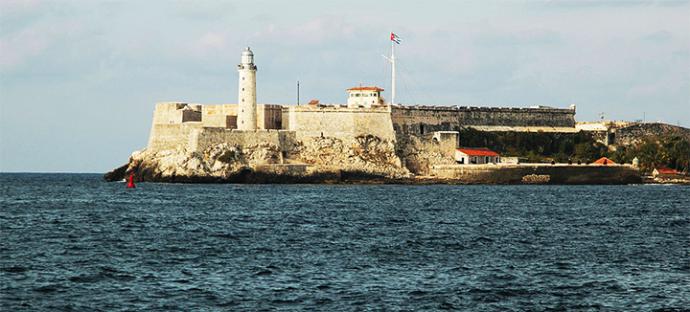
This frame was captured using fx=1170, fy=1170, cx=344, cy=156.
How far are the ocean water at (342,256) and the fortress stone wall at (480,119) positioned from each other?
25316mm

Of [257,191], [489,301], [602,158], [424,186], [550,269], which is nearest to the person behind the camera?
[489,301]

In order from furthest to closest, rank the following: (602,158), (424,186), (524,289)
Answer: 1. (602,158)
2. (424,186)
3. (524,289)

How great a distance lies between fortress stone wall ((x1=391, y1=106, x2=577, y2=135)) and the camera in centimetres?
7262

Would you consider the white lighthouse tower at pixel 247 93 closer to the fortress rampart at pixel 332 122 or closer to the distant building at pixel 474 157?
the fortress rampart at pixel 332 122

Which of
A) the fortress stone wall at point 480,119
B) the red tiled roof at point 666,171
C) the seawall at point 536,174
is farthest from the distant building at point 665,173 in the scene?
the fortress stone wall at point 480,119

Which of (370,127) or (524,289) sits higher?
(370,127)

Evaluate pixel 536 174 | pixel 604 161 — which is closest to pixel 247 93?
→ pixel 536 174

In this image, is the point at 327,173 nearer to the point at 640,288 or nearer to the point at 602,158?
the point at 602,158

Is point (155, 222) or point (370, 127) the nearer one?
point (155, 222)

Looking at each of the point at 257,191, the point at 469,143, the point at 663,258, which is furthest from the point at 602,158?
the point at 663,258

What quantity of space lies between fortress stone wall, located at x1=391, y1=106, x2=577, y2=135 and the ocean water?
997 inches

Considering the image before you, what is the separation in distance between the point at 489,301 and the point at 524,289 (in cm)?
151

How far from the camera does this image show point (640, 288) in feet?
70.2

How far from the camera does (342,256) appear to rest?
2605cm
